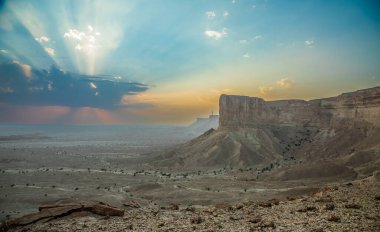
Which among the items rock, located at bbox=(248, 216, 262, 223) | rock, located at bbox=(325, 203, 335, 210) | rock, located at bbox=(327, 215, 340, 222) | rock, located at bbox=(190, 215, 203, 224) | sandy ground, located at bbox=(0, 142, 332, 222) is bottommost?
sandy ground, located at bbox=(0, 142, 332, 222)

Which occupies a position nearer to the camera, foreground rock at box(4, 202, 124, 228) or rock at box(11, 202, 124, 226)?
foreground rock at box(4, 202, 124, 228)

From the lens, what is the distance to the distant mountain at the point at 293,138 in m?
49.1

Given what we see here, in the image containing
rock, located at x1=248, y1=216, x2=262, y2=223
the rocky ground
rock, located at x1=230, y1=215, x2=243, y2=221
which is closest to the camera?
the rocky ground

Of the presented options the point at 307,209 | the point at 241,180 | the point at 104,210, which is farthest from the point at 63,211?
the point at 241,180

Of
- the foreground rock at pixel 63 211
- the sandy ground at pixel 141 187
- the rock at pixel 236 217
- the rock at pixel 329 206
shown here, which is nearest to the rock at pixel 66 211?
the foreground rock at pixel 63 211

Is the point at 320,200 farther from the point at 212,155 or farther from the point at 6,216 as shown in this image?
the point at 212,155

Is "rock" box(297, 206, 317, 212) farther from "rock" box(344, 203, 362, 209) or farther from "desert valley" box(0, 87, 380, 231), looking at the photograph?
"rock" box(344, 203, 362, 209)

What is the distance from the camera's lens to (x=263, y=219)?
14.4 metres

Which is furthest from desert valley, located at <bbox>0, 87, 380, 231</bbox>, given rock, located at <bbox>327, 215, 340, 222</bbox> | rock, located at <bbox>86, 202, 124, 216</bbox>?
rock, located at <bbox>86, 202, 124, 216</bbox>

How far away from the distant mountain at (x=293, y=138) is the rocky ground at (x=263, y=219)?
28601mm

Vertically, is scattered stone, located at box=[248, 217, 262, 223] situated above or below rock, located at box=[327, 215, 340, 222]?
below

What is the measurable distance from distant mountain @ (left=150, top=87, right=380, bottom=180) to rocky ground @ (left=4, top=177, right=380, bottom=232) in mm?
28601

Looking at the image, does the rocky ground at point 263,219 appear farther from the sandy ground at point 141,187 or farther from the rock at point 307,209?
the sandy ground at point 141,187

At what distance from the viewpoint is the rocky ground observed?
1284 centimetres
